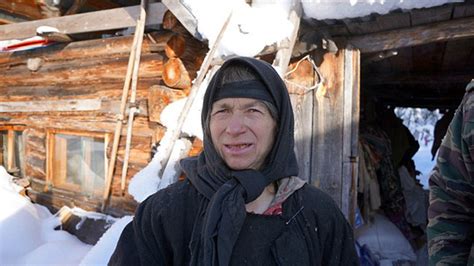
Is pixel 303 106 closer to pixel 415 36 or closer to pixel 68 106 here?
pixel 415 36

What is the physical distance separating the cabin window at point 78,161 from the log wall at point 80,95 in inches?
4.1

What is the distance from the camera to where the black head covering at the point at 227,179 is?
126cm

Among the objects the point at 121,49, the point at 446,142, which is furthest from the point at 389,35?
the point at 121,49

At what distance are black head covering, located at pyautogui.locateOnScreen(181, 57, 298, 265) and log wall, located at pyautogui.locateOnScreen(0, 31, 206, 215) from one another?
2.33 meters

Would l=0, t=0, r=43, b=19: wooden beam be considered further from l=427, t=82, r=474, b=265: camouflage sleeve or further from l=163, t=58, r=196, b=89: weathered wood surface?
l=427, t=82, r=474, b=265: camouflage sleeve

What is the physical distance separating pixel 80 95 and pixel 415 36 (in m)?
3.72

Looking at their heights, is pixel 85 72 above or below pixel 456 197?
above

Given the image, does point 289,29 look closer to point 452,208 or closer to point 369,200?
point 452,208

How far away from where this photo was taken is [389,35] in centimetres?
280

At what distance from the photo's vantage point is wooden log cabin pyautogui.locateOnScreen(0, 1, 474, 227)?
2.85 meters

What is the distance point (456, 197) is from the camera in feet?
4.45

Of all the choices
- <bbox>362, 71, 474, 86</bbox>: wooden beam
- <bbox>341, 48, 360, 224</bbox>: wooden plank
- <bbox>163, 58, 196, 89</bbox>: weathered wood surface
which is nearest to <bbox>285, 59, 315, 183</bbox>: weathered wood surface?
<bbox>341, 48, 360, 224</bbox>: wooden plank

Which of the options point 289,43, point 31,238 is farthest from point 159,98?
point 31,238

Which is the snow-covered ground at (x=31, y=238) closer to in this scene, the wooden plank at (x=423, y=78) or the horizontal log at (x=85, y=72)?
the horizontal log at (x=85, y=72)
